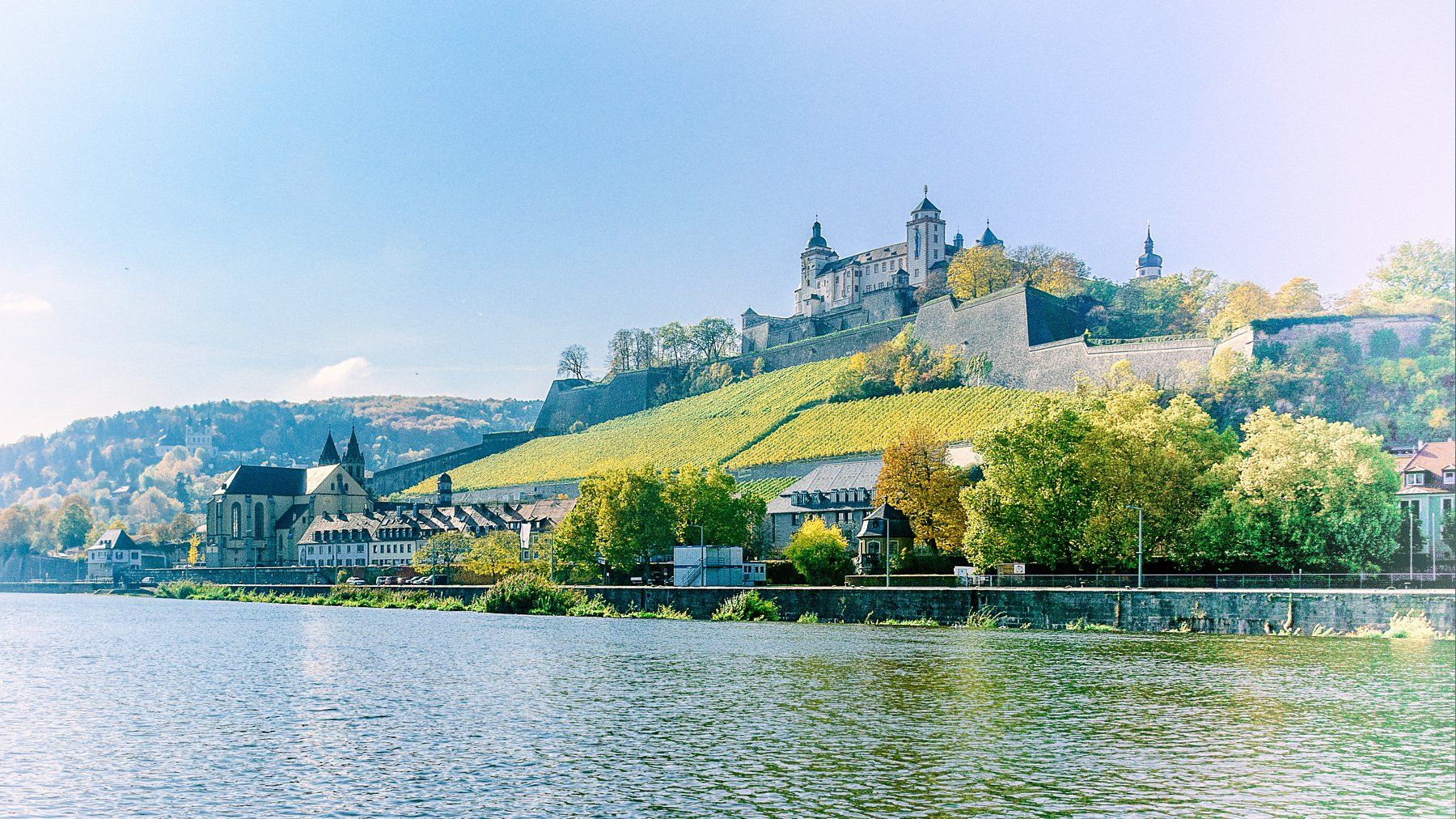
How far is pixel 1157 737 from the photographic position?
20.7 m

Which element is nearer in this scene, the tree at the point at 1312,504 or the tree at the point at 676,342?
the tree at the point at 1312,504

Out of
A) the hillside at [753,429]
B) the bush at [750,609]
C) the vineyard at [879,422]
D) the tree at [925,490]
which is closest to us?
the bush at [750,609]

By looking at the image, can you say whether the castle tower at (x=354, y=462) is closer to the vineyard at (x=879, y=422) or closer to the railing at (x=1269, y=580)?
the vineyard at (x=879, y=422)

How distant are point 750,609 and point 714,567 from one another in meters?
10.2

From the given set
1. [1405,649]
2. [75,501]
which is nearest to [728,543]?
[1405,649]

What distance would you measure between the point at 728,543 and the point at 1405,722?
164ft

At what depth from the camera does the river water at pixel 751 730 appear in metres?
16.5

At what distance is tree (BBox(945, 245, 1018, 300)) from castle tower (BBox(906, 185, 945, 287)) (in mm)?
22120

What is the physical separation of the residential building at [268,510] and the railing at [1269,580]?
89239 millimetres

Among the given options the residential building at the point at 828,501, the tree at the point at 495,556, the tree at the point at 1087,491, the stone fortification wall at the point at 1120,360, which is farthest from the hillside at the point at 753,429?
the tree at the point at 1087,491

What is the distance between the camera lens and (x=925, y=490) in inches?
2470

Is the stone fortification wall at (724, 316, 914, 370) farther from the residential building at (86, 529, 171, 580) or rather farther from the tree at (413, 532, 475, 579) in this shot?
the residential building at (86, 529, 171, 580)

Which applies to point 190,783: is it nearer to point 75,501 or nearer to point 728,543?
point 728,543

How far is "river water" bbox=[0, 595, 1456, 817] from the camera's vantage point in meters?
16.5
